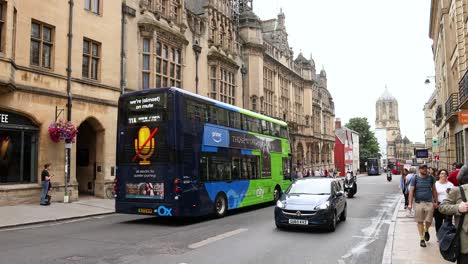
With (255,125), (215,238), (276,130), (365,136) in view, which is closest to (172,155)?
(215,238)

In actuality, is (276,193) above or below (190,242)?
above

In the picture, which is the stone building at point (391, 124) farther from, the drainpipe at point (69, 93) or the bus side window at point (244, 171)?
the drainpipe at point (69, 93)

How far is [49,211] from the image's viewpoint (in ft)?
50.9

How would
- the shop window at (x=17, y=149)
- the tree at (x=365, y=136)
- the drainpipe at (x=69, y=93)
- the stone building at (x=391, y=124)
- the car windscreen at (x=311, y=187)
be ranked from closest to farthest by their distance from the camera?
the car windscreen at (x=311, y=187), the shop window at (x=17, y=149), the drainpipe at (x=69, y=93), the tree at (x=365, y=136), the stone building at (x=391, y=124)

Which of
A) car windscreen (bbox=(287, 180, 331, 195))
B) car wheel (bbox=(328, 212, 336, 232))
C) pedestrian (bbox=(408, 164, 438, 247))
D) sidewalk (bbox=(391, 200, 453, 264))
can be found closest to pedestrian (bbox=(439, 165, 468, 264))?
sidewalk (bbox=(391, 200, 453, 264))

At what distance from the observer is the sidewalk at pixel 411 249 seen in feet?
26.1

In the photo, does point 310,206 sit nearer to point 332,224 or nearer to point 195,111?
point 332,224

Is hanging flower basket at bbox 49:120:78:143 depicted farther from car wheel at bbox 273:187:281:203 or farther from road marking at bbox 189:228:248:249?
road marking at bbox 189:228:248:249

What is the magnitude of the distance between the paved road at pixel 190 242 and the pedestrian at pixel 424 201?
104cm

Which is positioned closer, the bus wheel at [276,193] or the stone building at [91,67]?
the stone building at [91,67]

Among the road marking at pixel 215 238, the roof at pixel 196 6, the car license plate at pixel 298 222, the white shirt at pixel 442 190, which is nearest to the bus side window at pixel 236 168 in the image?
the road marking at pixel 215 238

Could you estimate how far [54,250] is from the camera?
8.77 metres

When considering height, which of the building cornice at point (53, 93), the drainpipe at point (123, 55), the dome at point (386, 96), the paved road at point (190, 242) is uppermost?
the dome at point (386, 96)

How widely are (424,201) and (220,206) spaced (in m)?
7.53
